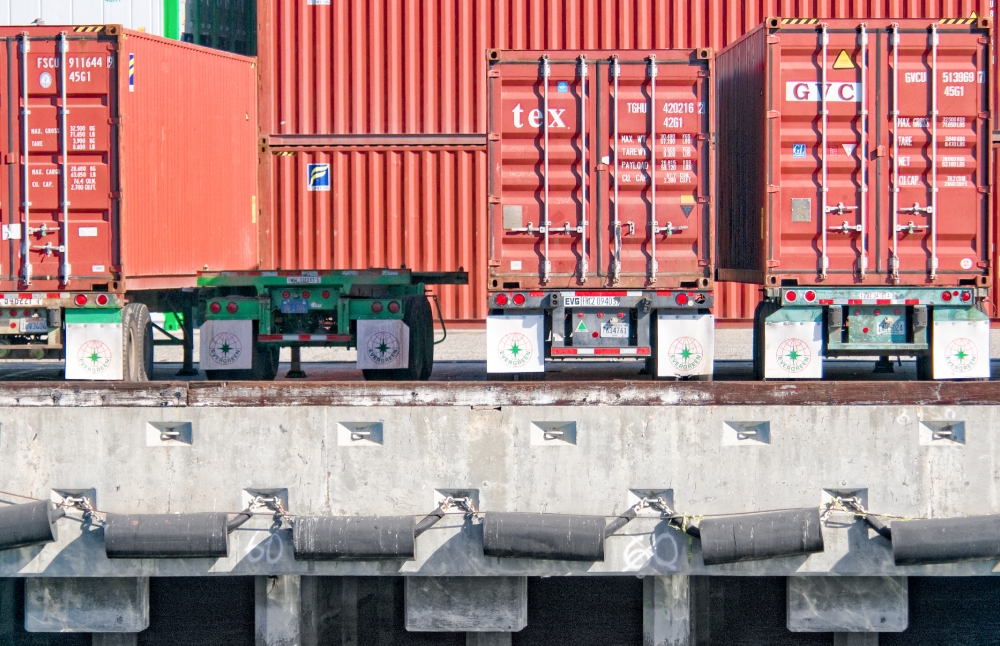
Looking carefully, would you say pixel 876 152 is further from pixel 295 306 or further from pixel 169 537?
pixel 169 537

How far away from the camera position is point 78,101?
11000 mm

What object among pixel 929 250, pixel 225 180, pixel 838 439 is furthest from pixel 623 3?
pixel 838 439

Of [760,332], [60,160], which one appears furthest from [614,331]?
[60,160]

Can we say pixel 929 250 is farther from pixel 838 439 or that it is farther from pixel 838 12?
pixel 838 12

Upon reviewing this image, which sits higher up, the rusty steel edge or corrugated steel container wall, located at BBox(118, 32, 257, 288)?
corrugated steel container wall, located at BBox(118, 32, 257, 288)

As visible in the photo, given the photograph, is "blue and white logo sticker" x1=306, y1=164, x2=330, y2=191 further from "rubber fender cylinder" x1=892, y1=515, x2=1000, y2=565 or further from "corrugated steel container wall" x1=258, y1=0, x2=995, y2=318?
"rubber fender cylinder" x1=892, y1=515, x2=1000, y2=565

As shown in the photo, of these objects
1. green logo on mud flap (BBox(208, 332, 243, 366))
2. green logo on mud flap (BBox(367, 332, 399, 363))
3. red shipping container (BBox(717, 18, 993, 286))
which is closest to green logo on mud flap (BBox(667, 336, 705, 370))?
red shipping container (BBox(717, 18, 993, 286))

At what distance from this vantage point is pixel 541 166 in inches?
425

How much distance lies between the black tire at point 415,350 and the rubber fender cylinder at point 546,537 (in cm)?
475

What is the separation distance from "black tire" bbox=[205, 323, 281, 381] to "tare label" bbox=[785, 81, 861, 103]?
19.7ft

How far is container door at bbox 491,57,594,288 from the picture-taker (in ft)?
35.3

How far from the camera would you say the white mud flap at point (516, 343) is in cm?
1055

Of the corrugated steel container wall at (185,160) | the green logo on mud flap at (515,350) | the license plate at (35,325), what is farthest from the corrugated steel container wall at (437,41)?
the license plate at (35,325)

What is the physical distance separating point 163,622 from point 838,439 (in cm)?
527
